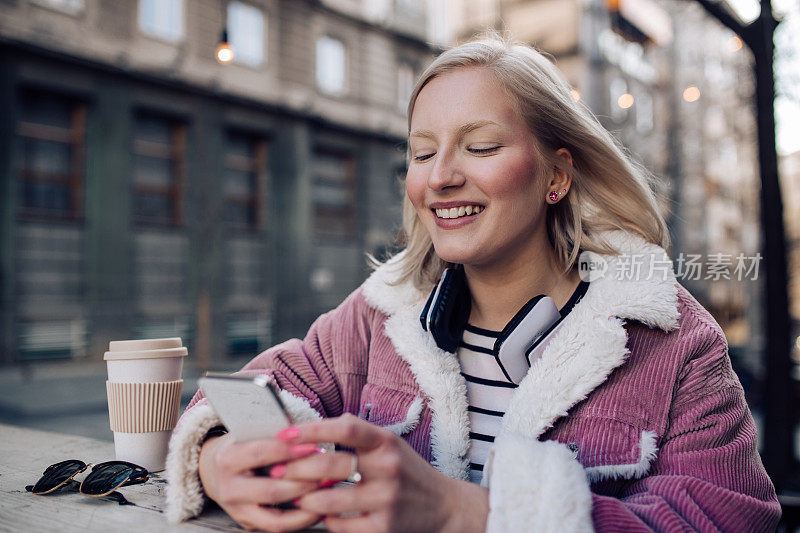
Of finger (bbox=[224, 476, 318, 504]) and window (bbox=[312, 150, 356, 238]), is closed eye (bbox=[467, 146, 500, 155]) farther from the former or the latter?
window (bbox=[312, 150, 356, 238])

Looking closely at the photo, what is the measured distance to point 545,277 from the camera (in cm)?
190

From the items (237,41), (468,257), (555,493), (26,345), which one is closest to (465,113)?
(468,257)

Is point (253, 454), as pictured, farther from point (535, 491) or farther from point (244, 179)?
point (244, 179)

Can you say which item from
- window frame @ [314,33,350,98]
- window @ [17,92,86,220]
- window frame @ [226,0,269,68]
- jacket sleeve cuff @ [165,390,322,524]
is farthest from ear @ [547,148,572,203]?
window frame @ [314,33,350,98]

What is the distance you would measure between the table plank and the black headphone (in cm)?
76

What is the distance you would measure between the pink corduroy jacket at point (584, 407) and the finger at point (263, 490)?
0.69ft

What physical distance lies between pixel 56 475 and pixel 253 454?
66cm

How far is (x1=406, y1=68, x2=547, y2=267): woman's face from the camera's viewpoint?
1.68 meters

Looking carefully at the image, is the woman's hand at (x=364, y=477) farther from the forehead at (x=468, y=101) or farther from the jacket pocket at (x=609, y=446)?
the forehead at (x=468, y=101)

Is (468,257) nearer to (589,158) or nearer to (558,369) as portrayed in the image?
(558,369)

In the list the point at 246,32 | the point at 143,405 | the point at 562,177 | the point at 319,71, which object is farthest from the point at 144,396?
the point at 319,71

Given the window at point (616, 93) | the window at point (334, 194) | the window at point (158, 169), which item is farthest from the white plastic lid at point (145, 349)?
the window at point (616, 93)

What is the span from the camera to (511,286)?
1.86 m

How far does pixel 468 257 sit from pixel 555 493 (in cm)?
73
